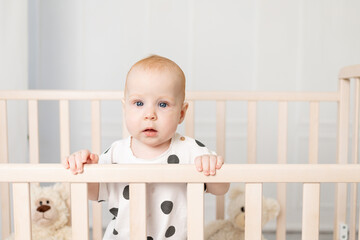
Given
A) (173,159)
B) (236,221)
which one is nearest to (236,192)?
(236,221)

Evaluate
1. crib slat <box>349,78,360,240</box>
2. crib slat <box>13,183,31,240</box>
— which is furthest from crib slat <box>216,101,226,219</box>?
crib slat <box>13,183,31,240</box>

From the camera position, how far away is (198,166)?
758 millimetres

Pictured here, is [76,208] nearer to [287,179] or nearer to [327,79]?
[287,179]

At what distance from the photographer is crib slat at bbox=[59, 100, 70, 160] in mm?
1443

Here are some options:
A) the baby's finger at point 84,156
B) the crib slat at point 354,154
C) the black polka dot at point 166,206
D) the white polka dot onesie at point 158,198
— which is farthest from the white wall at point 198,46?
the baby's finger at point 84,156

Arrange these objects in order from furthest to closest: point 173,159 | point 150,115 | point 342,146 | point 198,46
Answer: point 198,46 < point 342,146 < point 173,159 < point 150,115

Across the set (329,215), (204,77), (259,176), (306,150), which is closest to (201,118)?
(204,77)

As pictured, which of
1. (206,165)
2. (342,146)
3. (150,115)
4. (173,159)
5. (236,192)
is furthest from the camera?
(236,192)

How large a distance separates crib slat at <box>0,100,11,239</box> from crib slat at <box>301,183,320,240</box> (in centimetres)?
100

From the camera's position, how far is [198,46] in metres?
2.04

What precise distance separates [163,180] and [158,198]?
26 centimetres

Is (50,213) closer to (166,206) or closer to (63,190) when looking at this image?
(63,190)

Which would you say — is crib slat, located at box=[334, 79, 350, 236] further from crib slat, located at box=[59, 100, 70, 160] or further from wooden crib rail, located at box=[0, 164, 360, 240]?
crib slat, located at box=[59, 100, 70, 160]

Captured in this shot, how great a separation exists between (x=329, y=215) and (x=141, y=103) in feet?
5.11
